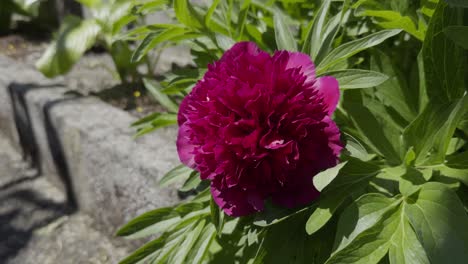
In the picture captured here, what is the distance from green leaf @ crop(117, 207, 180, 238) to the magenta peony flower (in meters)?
0.36

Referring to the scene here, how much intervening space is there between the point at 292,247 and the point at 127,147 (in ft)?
3.86

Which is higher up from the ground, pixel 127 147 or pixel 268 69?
pixel 268 69

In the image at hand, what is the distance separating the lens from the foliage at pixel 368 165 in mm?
756

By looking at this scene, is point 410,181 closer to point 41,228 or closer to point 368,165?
point 368,165

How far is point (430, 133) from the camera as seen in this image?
2.76 feet

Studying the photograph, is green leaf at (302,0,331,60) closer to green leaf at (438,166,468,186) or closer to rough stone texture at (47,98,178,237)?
green leaf at (438,166,468,186)

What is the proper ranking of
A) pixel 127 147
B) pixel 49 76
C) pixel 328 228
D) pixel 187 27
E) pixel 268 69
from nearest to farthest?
pixel 268 69 < pixel 328 228 < pixel 187 27 < pixel 127 147 < pixel 49 76

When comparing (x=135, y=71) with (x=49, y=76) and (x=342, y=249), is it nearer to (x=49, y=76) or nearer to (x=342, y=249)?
(x=49, y=76)

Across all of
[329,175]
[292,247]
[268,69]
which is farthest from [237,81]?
[292,247]

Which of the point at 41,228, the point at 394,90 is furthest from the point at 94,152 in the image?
the point at 394,90

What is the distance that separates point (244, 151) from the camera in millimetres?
800

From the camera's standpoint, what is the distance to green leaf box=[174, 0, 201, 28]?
3.51ft

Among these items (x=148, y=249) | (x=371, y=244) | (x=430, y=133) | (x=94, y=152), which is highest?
(x=430, y=133)

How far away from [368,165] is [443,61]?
0.74 feet
